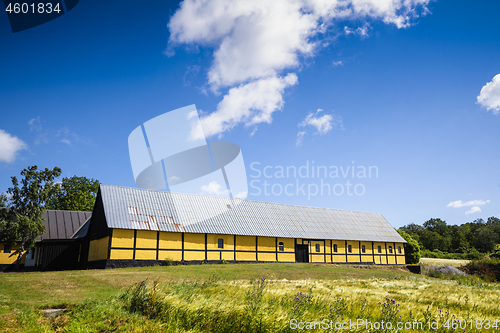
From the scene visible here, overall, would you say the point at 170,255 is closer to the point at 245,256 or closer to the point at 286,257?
the point at 245,256

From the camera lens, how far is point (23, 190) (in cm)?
2473

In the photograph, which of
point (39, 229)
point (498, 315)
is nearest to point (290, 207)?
point (39, 229)

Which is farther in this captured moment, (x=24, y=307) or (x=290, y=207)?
(x=290, y=207)

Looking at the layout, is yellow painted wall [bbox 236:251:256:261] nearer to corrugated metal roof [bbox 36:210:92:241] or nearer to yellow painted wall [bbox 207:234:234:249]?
yellow painted wall [bbox 207:234:234:249]

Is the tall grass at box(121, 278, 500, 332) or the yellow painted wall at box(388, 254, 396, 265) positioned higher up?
the tall grass at box(121, 278, 500, 332)

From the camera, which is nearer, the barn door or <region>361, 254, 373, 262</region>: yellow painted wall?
the barn door

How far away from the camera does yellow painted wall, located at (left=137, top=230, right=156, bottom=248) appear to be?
76.1 feet

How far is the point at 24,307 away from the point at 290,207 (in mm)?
28982

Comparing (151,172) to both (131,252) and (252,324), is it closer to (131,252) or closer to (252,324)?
(131,252)

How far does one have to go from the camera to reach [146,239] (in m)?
23.5

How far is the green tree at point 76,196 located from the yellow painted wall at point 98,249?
21.3m

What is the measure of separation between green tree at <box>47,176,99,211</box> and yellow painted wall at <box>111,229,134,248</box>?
25.4m

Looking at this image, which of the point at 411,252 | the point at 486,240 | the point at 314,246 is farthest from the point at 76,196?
the point at 486,240

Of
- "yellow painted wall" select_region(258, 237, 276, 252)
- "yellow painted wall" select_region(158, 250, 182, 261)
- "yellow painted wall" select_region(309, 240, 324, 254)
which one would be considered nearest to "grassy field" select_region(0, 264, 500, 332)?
"yellow painted wall" select_region(158, 250, 182, 261)
